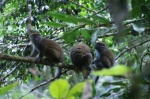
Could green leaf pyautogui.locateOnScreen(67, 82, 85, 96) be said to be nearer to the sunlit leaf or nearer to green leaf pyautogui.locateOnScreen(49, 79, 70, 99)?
green leaf pyautogui.locateOnScreen(49, 79, 70, 99)

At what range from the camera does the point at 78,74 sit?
19.2 feet

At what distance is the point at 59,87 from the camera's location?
779mm

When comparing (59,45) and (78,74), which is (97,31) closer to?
(78,74)

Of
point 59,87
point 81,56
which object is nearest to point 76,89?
point 59,87

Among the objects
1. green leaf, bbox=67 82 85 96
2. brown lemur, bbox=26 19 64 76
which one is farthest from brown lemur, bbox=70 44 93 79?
green leaf, bbox=67 82 85 96

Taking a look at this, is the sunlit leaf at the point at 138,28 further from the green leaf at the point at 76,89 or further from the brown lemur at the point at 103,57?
the brown lemur at the point at 103,57

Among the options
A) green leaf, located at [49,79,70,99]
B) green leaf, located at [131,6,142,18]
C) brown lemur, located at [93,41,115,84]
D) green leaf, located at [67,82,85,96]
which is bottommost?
brown lemur, located at [93,41,115,84]

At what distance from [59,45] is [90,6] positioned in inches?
71.2

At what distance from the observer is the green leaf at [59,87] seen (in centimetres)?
77

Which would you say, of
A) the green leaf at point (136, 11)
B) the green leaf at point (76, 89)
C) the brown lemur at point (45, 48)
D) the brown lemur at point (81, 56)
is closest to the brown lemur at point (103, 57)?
the brown lemur at point (81, 56)

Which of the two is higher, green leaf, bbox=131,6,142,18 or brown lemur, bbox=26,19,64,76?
green leaf, bbox=131,6,142,18

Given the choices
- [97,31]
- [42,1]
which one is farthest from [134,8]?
[42,1]

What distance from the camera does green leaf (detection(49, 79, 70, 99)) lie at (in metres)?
0.77

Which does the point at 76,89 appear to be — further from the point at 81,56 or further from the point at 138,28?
the point at 81,56
